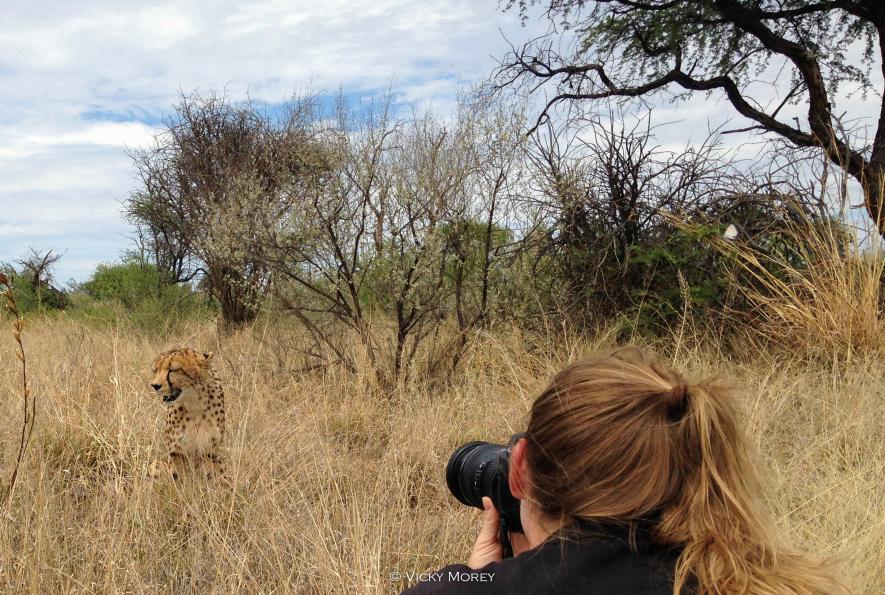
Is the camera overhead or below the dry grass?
overhead

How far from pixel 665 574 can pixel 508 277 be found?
561 cm

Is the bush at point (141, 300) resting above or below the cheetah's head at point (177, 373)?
above

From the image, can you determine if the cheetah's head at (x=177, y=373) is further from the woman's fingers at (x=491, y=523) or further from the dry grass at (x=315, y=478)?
the woman's fingers at (x=491, y=523)

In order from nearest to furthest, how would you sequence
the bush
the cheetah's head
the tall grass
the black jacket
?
1. the black jacket
2. the cheetah's head
3. the tall grass
4. the bush

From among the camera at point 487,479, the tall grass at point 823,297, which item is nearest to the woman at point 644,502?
the camera at point 487,479

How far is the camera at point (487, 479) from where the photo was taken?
1.61 meters

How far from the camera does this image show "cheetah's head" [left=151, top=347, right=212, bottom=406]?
11.2 ft

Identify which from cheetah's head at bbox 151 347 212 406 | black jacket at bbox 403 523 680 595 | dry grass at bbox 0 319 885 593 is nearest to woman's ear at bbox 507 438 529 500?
black jacket at bbox 403 523 680 595

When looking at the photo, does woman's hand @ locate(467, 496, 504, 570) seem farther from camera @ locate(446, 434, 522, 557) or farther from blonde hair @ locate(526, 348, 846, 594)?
blonde hair @ locate(526, 348, 846, 594)

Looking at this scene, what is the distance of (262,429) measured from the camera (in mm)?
4586

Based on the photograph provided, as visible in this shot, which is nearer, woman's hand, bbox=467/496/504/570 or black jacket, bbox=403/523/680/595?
black jacket, bbox=403/523/680/595

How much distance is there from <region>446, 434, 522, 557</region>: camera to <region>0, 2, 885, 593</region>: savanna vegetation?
0.98m

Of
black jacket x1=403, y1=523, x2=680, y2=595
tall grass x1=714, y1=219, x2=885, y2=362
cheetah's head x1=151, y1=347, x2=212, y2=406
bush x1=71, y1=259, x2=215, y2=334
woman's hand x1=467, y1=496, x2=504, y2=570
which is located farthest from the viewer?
bush x1=71, y1=259, x2=215, y2=334

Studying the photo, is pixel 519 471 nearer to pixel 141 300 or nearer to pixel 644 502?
pixel 644 502
